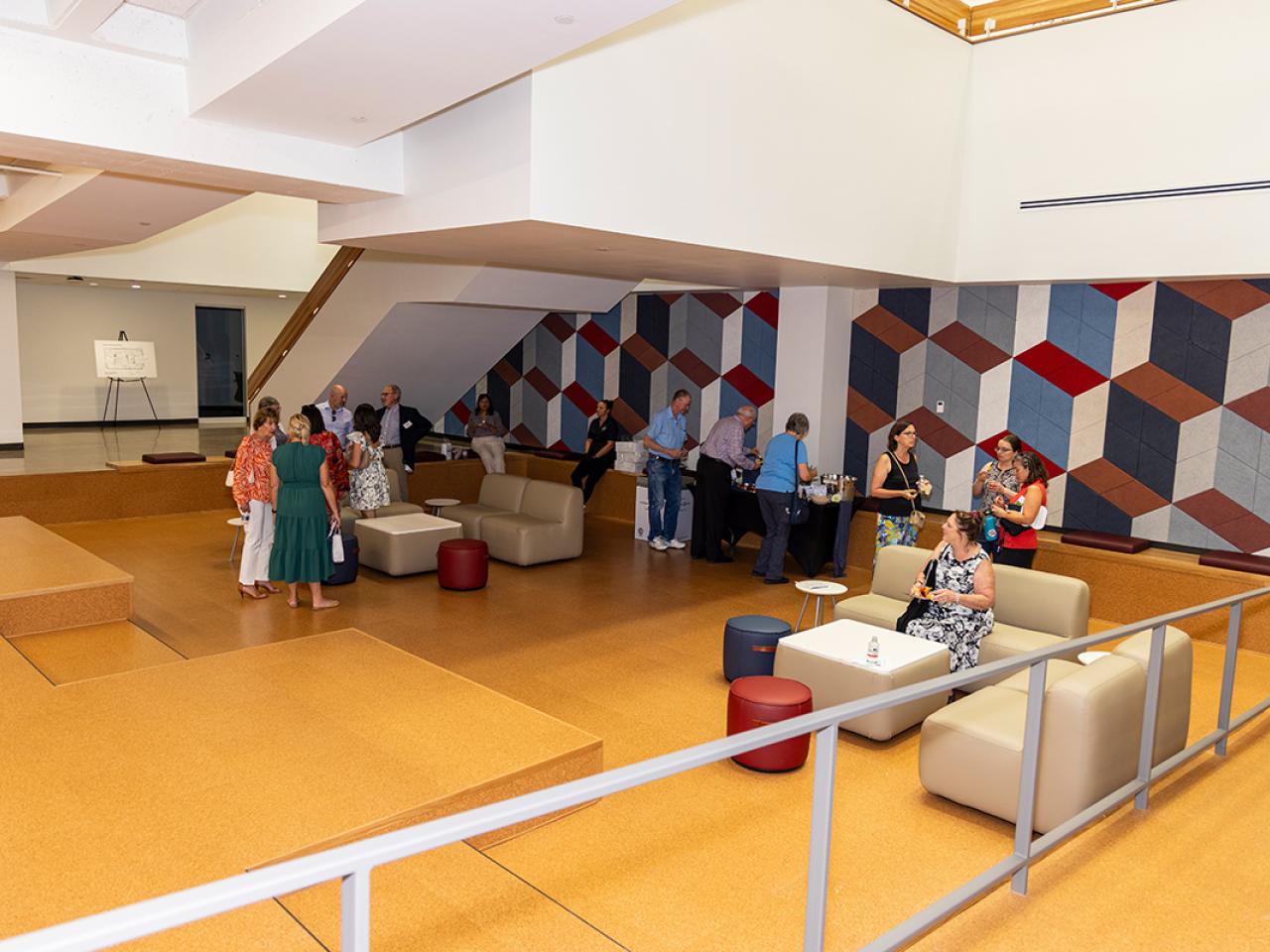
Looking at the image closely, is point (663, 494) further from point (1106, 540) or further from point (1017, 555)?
point (1106, 540)

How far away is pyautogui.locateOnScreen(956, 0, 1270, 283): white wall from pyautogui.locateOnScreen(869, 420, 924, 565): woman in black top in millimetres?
2144

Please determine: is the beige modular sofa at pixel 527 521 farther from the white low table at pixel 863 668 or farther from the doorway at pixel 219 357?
the doorway at pixel 219 357

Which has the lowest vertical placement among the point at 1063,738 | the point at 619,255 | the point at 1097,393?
the point at 1063,738

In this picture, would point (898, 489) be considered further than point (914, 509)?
No

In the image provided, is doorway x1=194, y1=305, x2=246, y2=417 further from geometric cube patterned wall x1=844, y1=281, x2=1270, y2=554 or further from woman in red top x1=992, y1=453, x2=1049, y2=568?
woman in red top x1=992, y1=453, x2=1049, y2=568

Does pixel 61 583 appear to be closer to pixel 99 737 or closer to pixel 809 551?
pixel 99 737

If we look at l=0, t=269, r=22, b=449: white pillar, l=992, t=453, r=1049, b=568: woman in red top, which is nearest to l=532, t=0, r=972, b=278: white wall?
l=992, t=453, r=1049, b=568: woman in red top

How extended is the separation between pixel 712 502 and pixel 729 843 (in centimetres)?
611

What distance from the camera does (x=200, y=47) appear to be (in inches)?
214

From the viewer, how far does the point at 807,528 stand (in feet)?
32.2

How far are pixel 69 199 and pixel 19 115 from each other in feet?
10.2

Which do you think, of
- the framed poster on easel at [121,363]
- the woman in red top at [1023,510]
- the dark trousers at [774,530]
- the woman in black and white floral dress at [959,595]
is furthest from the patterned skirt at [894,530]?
the framed poster on easel at [121,363]

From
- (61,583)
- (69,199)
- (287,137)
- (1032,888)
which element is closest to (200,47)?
(287,137)

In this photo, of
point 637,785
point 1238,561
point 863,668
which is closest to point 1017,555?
point 1238,561
